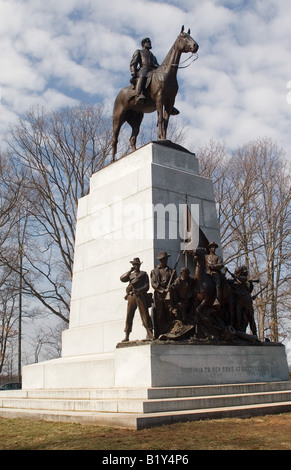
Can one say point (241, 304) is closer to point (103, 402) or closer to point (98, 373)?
point (98, 373)

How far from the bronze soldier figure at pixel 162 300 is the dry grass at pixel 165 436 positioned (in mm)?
3151

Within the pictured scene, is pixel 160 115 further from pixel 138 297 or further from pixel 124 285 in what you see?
pixel 138 297

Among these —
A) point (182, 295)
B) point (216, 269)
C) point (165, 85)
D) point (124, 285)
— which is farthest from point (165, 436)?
point (165, 85)

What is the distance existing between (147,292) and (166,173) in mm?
3790

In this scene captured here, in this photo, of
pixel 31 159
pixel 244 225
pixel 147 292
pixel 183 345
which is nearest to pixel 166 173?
pixel 147 292

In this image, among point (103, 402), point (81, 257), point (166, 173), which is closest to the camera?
point (103, 402)

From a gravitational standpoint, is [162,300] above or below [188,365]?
above

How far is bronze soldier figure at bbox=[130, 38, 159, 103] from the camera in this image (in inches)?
620

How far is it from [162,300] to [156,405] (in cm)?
295

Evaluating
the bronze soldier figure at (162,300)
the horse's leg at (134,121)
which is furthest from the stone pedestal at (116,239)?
the horse's leg at (134,121)

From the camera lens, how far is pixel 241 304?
1297cm

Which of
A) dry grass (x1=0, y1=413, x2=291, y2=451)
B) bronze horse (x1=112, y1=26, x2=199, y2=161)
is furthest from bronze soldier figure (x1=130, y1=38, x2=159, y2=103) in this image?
dry grass (x1=0, y1=413, x2=291, y2=451)

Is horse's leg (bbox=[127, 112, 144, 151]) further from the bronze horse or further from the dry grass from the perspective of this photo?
the dry grass

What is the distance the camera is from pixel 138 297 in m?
11.4
